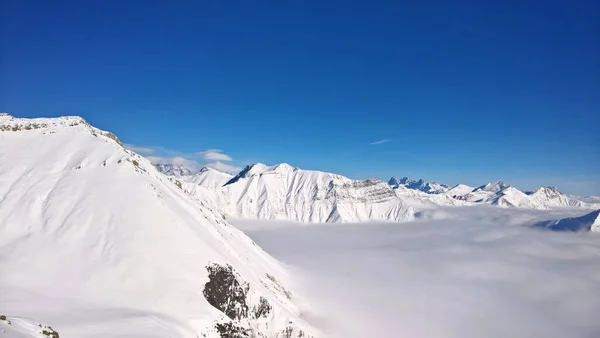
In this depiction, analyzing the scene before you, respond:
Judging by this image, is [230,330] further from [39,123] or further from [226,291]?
[39,123]

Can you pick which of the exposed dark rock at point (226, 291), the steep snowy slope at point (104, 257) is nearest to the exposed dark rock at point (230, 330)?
the steep snowy slope at point (104, 257)

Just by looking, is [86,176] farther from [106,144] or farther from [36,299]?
[36,299]

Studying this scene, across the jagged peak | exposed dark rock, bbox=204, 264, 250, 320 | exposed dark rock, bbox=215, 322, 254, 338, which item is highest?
the jagged peak

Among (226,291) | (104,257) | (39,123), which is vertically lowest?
(226,291)

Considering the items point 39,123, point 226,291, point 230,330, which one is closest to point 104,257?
point 226,291

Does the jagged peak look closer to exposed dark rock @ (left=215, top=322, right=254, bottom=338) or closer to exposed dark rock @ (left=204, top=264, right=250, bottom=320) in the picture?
exposed dark rock @ (left=204, top=264, right=250, bottom=320)

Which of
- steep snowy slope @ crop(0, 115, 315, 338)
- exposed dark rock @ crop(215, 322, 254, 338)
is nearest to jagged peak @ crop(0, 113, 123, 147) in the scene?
steep snowy slope @ crop(0, 115, 315, 338)

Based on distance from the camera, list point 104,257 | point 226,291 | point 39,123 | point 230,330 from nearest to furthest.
→ point 230,330 < point 104,257 < point 226,291 < point 39,123

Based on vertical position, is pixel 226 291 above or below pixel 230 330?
above
